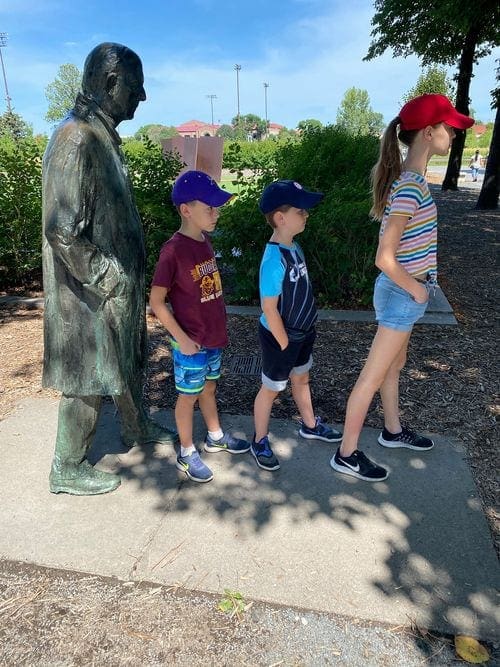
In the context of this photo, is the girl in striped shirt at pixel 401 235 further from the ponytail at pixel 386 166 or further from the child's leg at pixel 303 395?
the child's leg at pixel 303 395

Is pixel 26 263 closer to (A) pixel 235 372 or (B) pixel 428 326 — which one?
(A) pixel 235 372

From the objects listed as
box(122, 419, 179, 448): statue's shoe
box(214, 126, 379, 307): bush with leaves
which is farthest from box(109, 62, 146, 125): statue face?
box(214, 126, 379, 307): bush with leaves

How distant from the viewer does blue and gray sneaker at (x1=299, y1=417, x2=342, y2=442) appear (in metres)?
3.19

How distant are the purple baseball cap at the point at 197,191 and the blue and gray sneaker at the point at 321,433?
1.52 metres

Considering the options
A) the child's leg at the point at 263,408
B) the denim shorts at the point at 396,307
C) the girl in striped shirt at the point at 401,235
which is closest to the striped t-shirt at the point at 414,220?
the girl in striped shirt at the point at 401,235

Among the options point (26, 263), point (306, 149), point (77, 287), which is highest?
point (306, 149)

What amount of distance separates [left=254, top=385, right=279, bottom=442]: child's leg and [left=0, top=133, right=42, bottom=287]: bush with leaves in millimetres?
4609

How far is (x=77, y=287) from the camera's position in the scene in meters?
2.38

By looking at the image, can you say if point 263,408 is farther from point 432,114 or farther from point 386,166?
point 432,114

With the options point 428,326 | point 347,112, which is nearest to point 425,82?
point 428,326

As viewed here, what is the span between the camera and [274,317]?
8.29ft

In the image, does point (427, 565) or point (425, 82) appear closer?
point (427, 565)

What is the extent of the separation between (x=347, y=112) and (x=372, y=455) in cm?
10215

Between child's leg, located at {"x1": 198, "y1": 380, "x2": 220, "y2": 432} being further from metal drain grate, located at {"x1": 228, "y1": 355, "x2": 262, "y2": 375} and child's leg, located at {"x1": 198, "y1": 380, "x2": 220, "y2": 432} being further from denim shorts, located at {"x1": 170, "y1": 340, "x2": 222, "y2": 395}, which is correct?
metal drain grate, located at {"x1": 228, "y1": 355, "x2": 262, "y2": 375}
